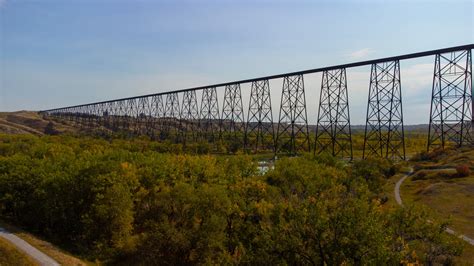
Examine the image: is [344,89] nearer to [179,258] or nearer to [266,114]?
[266,114]

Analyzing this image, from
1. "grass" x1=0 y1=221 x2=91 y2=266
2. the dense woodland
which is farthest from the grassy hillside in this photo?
"grass" x1=0 y1=221 x2=91 y2=266

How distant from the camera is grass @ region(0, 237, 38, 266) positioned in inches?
929

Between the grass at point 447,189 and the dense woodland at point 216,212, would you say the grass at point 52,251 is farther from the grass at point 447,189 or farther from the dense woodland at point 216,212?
the grass at point 447,189

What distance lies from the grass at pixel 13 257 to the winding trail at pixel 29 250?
1.68ft

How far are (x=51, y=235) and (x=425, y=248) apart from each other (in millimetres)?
29163

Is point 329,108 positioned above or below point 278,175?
above

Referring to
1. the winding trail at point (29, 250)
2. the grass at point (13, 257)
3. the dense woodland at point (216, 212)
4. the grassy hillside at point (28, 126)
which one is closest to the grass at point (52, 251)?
the winding trail at point (29, 250)

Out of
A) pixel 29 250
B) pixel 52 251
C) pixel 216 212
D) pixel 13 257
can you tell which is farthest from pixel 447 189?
pixel 13 257

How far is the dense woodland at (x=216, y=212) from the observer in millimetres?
15711

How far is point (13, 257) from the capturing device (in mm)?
24062

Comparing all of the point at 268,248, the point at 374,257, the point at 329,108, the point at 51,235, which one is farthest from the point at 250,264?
the point at 329,108

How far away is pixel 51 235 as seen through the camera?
1312 inches

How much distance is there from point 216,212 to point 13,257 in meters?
12.6

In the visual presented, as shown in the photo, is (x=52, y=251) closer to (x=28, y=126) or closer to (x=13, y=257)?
(x=13, y=257)
